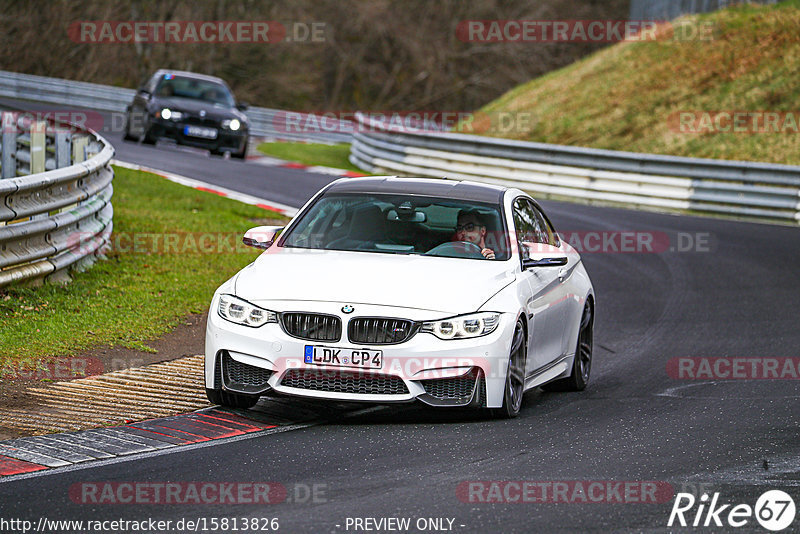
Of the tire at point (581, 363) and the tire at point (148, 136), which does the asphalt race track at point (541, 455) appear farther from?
the tire at point (148, 136)

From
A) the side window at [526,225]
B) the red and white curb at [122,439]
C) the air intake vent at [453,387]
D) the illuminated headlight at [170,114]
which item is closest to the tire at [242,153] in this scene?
the illuminated headlight at [170,114]

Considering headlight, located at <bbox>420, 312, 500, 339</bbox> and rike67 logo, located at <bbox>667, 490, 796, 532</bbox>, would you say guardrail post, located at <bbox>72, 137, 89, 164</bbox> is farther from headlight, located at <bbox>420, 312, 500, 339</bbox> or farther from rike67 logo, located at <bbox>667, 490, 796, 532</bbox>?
rike67 logo, located at <bbox>667, 490, 796, 532</bbox>

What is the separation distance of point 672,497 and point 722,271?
1088 cm

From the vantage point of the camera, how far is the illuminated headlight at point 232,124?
26.6 metres

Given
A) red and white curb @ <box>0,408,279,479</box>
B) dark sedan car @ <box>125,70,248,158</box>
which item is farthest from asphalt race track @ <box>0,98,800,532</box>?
dark sedan car @ <box>125,70,248,158</box>

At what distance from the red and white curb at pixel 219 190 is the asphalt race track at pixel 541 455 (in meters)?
7.81

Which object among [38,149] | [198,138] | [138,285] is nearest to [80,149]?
[38,149]

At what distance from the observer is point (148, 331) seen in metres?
10.5

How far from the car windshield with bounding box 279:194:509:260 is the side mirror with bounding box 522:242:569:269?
0.16m

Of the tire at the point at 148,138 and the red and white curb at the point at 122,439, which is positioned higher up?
the red and white curb at the point at 122,439

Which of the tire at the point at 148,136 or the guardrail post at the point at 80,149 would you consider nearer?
the guardrail post at the point at 80,149

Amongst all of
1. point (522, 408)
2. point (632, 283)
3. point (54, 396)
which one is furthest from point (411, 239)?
point (632, 283)

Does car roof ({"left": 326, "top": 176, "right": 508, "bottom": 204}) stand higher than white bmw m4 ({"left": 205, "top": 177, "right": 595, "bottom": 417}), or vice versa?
car roof ({"left": 326, "top": 176, "right": 508, "bottom": 204})

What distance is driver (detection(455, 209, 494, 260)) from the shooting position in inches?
342
